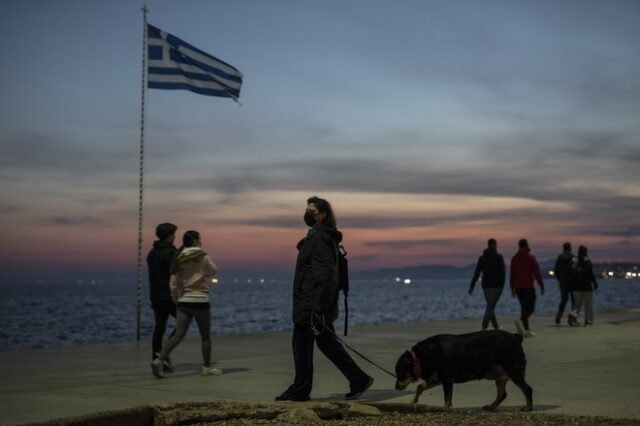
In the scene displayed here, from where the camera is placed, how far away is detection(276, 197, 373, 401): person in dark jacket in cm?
812

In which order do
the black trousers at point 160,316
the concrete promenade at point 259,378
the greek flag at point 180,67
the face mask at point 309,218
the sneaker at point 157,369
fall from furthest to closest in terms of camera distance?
the greek flag at point 180,67
the black trousers at point 160,316
the sneaker at point 157,369
the face mask at point 309,218
the concrete promenade at point 259,378

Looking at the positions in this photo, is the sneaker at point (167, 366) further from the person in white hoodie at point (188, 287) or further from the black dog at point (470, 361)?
the black dog at point (470, 361)

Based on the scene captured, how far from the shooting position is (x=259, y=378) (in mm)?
10203

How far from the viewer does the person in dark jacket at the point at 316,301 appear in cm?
812

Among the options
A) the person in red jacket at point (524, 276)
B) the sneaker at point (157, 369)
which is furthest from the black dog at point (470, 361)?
the person in red jacket at point (524, 276)

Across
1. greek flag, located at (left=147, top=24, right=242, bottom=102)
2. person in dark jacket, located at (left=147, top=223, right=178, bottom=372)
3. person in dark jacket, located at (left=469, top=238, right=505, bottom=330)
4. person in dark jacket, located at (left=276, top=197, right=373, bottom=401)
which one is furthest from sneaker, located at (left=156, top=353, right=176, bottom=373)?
greek flag, located at (left=147, top=24, right=242, bottom=102)

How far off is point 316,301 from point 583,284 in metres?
13.0

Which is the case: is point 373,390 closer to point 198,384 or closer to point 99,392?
point 198,384

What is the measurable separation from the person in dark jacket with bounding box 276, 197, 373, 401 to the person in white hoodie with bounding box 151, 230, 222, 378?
228 centimetres

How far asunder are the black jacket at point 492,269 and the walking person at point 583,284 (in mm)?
3089

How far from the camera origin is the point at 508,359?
7.60 metres

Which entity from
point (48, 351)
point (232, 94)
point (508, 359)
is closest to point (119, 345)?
point (48, 351)

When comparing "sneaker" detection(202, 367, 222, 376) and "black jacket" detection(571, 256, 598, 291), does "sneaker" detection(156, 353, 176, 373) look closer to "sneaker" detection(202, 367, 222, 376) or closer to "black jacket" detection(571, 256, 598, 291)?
"sneaker" detection(202, 367, 222, 376)

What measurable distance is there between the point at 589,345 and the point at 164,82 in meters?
10.3
